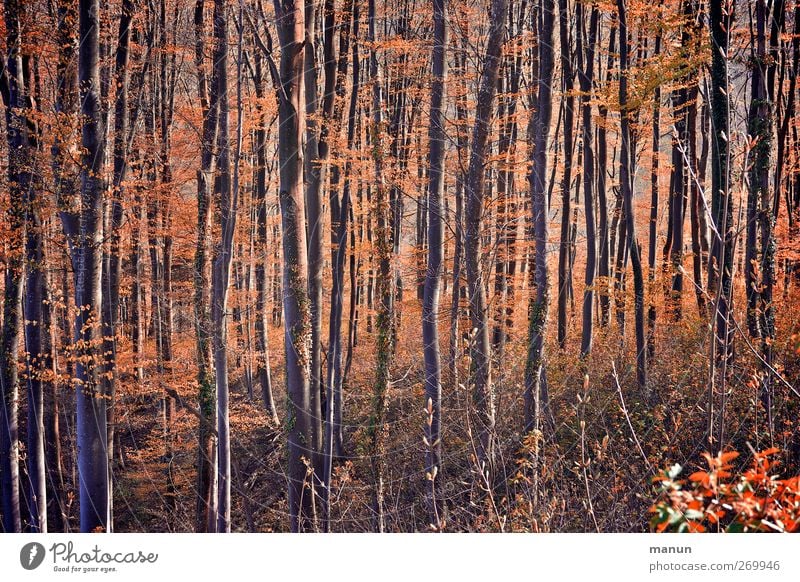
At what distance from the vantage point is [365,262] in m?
13.8

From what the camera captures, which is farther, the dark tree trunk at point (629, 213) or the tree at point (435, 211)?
the dark tree trunk at point (629, 213)

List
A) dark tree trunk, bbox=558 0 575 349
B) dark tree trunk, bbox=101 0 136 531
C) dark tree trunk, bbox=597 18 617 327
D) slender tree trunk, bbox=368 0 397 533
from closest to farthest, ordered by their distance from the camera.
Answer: dark tree trunk, bbox=101 0 136 531
slender tree trunk, bbox=368 0 397 533
dark tree trunk, bbox=558 0 575 349
dark tree trunk, bbox=597 18 617 327

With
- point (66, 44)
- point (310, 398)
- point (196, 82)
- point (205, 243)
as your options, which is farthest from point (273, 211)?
point (310, 398)

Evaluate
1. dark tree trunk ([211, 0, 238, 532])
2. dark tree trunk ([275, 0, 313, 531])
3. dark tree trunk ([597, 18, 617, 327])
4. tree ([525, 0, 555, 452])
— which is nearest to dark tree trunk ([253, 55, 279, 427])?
dark tree trunk ([211, 0, 238, 532])

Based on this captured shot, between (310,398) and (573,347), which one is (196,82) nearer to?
(310,398)

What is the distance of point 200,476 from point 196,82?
20.1 feet

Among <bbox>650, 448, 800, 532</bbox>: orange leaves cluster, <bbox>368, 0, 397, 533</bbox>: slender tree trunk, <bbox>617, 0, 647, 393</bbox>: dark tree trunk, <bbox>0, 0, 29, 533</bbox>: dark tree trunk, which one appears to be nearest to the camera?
<bbox>650, 448, 800, 532</bbox>: orange leaves cluster

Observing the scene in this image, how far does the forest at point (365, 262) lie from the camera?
622 cm

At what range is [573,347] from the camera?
13.7 metres

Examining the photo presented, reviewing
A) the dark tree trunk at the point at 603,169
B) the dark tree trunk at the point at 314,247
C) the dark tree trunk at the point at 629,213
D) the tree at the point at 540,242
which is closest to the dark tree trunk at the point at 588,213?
the dark tree trunk at the point at 603,169

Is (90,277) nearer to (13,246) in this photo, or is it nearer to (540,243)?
(13,246)

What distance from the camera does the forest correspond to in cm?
622

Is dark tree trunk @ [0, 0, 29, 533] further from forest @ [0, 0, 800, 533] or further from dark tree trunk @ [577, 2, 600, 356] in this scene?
dark tree trunk @ [577, 2, 600, 356]

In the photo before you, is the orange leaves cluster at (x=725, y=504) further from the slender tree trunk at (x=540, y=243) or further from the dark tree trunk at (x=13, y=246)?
the dark tree trunk at (x=13, y=246)
